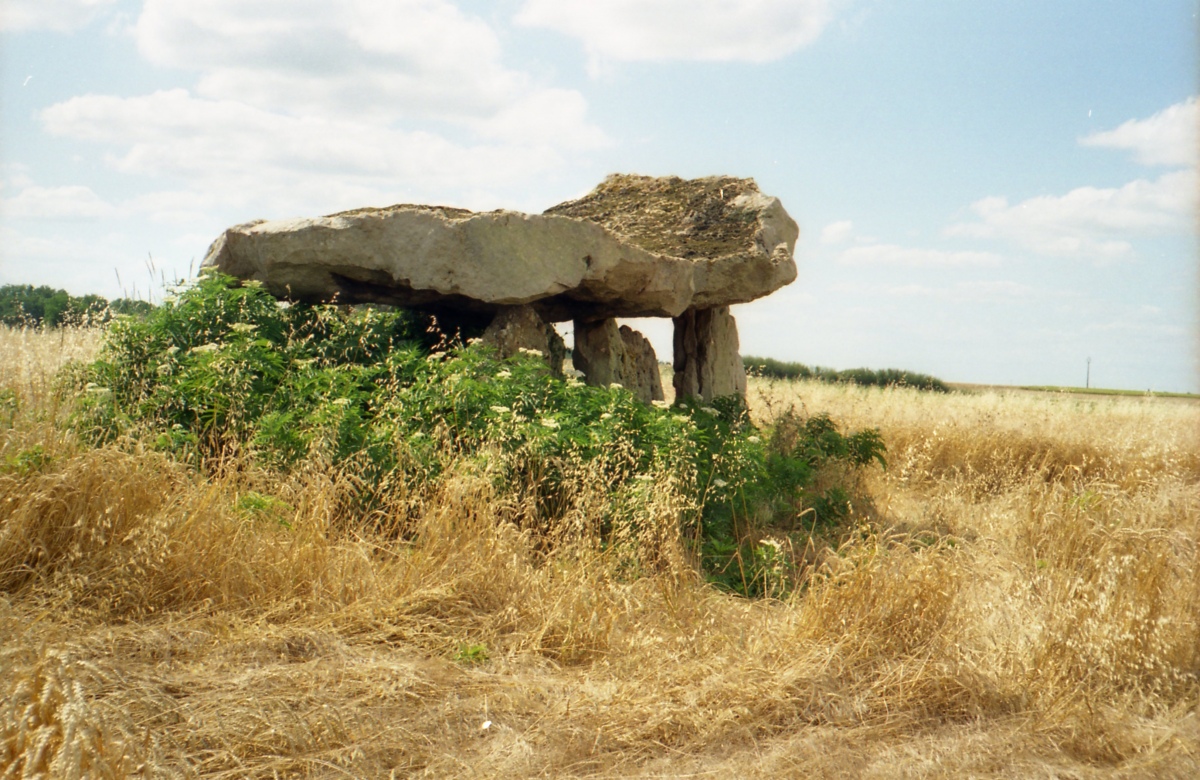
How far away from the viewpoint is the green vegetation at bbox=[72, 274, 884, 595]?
18.1 feet

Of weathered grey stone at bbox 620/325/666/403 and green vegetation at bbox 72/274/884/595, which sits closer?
green vegetation at bbox 72/274/884/595

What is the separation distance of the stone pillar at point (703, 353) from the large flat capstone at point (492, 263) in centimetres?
77

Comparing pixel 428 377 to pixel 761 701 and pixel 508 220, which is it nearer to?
pixel 508 220

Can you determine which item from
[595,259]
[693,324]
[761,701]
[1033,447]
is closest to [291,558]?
[761,701]

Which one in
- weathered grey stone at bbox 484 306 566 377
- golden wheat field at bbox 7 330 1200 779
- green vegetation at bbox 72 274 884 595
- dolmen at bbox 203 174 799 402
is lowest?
golden wheat field at bbox 7 330 1200 779

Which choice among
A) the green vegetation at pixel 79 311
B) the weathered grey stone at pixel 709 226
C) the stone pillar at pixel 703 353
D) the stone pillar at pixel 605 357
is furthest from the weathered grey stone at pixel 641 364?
the green vegetation at pixel 79 311

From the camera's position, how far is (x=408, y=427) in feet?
19.7

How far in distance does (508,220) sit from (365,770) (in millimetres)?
4745

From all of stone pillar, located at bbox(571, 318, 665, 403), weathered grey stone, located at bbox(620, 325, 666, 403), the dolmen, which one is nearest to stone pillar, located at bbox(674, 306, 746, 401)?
the dolmen

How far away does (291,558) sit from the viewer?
4.57 meters

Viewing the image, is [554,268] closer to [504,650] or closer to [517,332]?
[517,332]

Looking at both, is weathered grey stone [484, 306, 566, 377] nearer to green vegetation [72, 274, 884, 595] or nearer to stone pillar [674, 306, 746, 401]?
green vegetation [72, 274, 884, 595]

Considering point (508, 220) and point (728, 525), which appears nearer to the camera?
point (728, 525)

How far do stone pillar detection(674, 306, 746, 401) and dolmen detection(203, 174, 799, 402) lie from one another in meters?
0.01
